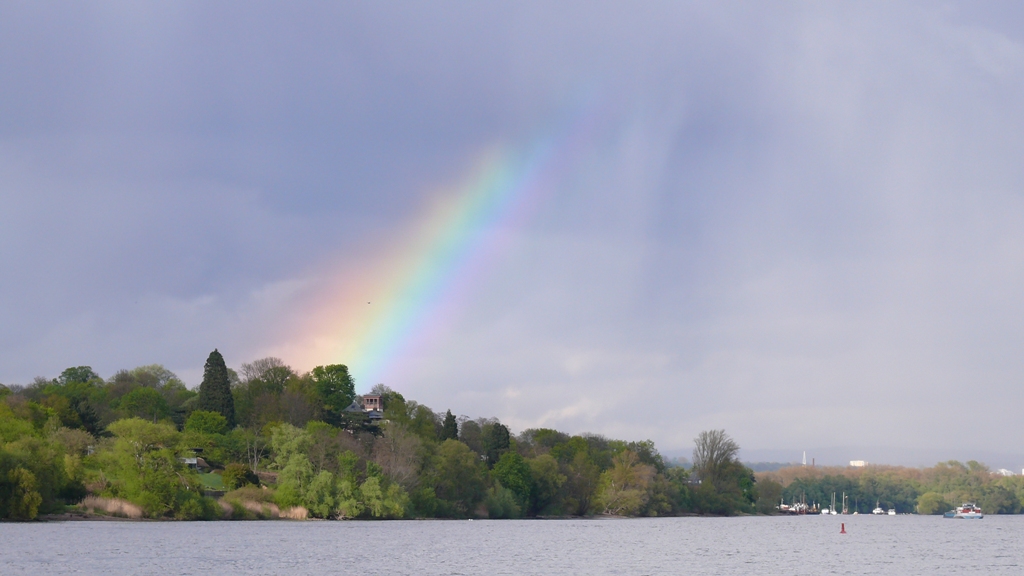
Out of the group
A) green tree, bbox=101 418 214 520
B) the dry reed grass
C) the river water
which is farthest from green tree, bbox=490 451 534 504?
the dry reed grass

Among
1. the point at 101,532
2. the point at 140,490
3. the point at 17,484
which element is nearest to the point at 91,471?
the point at 140,490

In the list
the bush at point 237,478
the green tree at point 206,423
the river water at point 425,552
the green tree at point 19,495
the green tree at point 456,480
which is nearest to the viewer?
the river water at point 425,552

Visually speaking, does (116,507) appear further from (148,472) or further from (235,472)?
(235,472)

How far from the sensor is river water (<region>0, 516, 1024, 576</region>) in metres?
62.7

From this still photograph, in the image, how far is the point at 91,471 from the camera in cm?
12206

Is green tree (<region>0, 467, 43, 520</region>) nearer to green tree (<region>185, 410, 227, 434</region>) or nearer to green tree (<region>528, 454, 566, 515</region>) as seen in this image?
green tree (<region>185, 410, 227, 434</region>)

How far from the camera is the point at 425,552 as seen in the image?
3194 inches

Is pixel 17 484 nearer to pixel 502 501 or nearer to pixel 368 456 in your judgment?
pixel 368 456

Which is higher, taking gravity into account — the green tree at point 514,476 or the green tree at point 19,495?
the green tree at point 514,476

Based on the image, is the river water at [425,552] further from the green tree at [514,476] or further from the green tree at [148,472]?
the green tree at [514,476]

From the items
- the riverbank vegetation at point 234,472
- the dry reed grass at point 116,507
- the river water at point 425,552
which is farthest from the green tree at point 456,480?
the dry reed grass at point 116,507

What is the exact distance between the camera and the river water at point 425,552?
62688 millimetres

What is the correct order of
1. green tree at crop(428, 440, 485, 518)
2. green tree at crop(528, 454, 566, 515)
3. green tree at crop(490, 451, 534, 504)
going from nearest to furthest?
green tree at crop(428, 440, 485, 518)
green tree at crop(490, 451, 534, 504)
green tree at crop(528, 454, 566, 515)

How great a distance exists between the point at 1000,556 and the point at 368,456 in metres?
91.5
